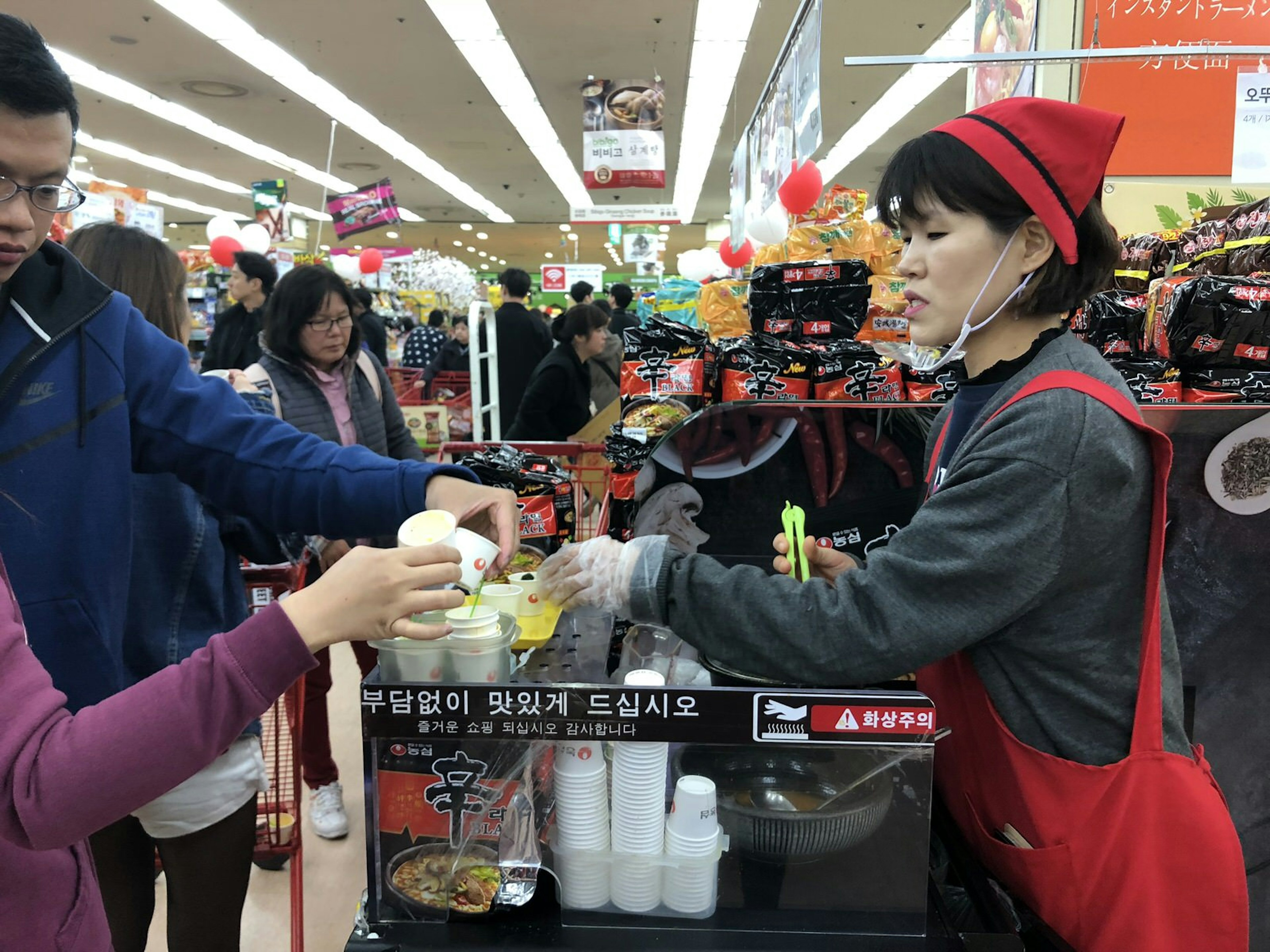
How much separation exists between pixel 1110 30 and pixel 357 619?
127 inches

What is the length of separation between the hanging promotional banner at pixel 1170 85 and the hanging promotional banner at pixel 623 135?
5413 millimetres

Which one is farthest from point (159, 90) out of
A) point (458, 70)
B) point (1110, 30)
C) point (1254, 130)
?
point (1254, 130)

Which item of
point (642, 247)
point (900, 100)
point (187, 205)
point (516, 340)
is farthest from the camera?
point (187, 205)

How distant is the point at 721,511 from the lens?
189cm

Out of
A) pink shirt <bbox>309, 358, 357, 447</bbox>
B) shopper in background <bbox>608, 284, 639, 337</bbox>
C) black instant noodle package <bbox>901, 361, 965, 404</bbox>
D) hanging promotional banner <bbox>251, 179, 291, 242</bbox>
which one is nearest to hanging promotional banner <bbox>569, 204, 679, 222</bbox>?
shopper in background <bbox>608, 284, 639, 337</bbox>

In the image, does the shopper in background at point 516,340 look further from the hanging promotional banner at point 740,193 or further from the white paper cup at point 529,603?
the white paper cup at point 529,603

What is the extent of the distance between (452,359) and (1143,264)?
24.3 feet

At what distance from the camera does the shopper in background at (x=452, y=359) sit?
8203mm

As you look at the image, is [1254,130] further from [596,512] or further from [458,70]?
[458,70]

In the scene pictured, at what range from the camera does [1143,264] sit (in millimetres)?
2572

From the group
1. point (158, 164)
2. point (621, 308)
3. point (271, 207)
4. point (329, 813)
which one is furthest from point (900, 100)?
point (158, 164)

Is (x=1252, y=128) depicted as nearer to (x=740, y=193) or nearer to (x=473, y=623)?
(x=473, y=623)

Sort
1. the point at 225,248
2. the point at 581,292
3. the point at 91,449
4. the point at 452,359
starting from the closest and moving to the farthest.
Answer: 1. the point at 91,449
2. the point at 225,248
3. the point at 581,292
4. the point at 452,359

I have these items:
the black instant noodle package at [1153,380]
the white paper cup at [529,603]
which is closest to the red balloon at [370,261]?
the black instant noodle package at [1153,380]
